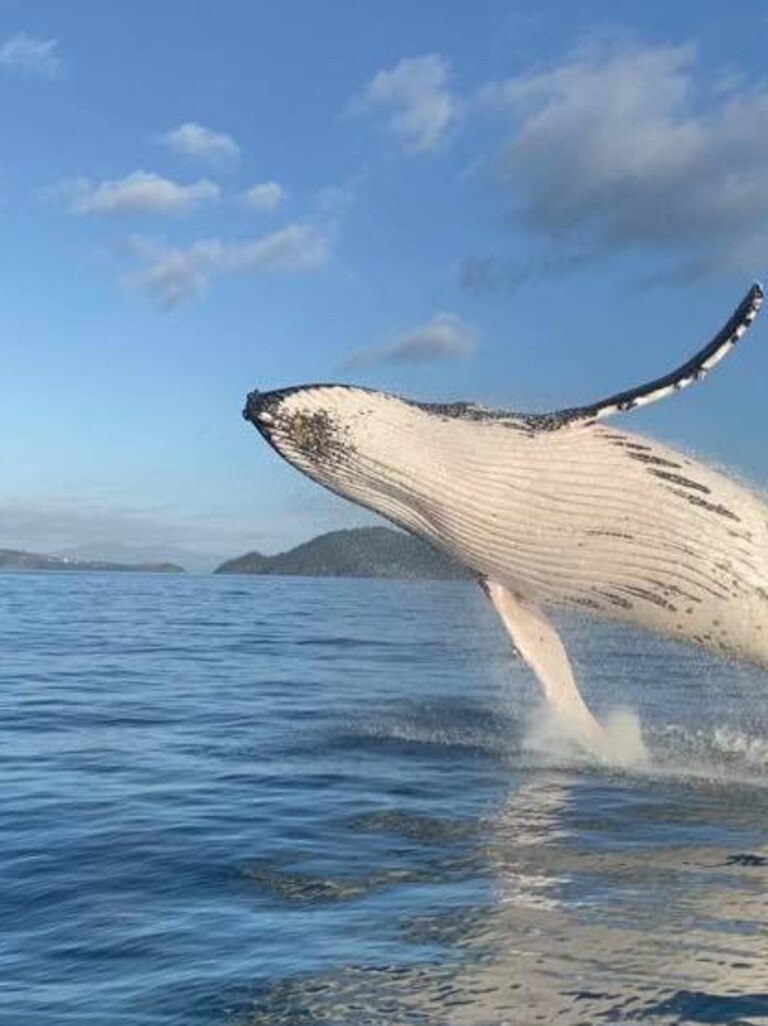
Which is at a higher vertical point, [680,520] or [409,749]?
[680,520]

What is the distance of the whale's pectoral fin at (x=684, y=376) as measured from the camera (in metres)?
10.7

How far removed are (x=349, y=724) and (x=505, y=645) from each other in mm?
21850

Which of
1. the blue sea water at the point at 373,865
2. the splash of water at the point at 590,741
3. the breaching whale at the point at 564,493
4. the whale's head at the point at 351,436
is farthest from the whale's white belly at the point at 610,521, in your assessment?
the splash of water at the point at 590,741

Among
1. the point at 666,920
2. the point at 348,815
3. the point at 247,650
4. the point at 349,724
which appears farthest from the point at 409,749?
the point at 247,650

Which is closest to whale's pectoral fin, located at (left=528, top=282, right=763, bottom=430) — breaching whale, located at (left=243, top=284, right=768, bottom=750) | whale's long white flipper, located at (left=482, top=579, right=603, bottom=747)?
breaching whale, located at (left=243, top=284, right=768, bottom=750)

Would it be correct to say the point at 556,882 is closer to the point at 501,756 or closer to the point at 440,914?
the point at 440,914

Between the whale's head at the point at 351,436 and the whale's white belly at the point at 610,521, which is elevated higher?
the whale's head at the point at 351,436

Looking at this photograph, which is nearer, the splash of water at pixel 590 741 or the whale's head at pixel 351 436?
the whale's head at pixel 351 436

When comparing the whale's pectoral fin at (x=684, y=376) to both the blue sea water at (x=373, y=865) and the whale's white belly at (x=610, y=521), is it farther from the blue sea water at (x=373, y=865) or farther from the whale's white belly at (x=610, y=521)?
the blue sea water at (x=373, y=865)

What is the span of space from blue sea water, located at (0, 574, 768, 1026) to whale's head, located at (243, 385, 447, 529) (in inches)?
119

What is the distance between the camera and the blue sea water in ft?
23.4

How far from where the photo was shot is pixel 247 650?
35.4 metres

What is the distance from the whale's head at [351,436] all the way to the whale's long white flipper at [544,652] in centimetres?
231

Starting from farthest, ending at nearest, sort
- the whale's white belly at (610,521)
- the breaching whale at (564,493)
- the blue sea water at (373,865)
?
the whale's white belly at (610,521) → the breaching whale at (564,493) → the blue sea water at (373,865)
